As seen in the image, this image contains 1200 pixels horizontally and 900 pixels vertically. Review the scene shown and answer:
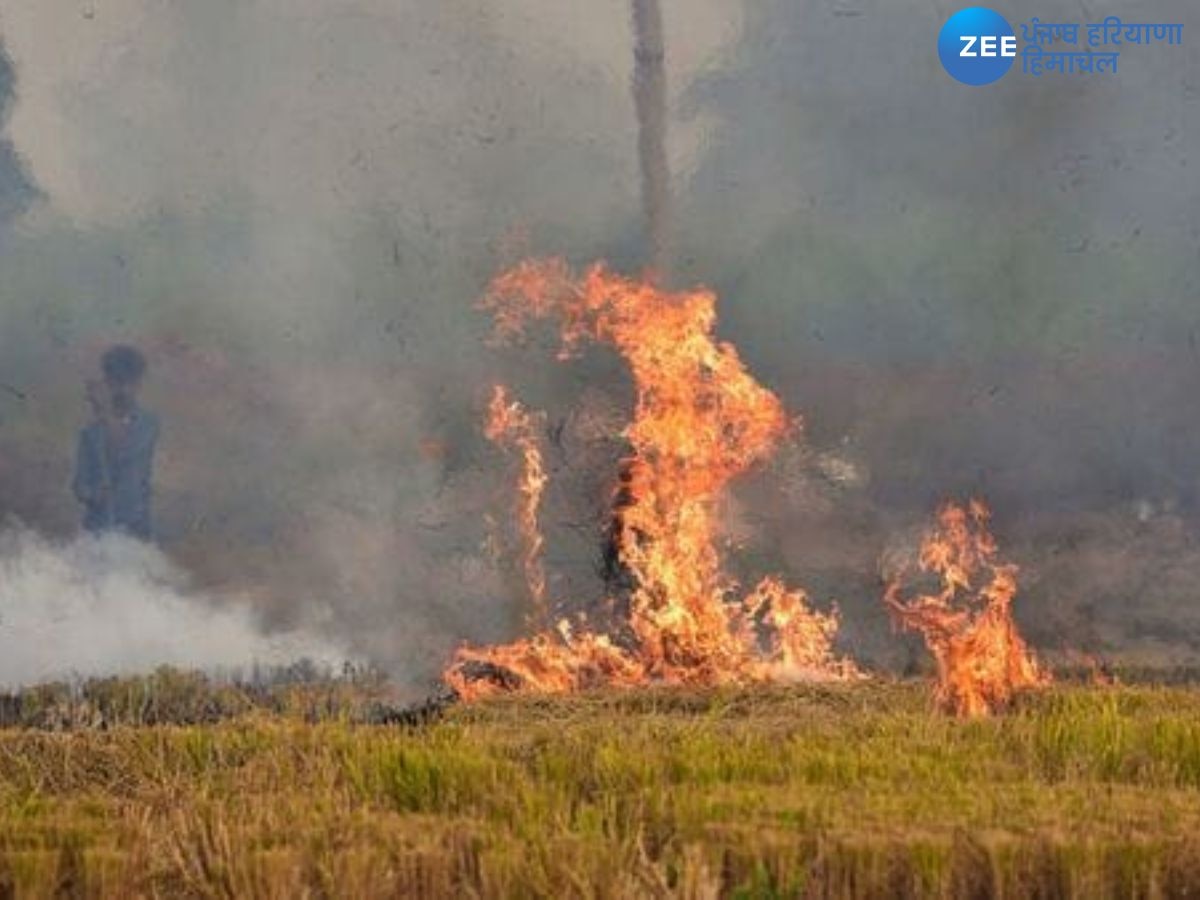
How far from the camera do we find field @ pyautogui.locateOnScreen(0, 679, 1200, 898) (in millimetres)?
9883

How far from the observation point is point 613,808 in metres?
11.5

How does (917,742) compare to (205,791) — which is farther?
(917,742)

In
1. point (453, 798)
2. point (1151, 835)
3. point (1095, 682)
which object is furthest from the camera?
point (1095, 682)

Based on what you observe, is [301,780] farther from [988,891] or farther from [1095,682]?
[1095,682]

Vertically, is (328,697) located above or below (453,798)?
above

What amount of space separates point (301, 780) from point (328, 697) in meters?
12.8

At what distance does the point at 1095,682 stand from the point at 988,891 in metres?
14.9

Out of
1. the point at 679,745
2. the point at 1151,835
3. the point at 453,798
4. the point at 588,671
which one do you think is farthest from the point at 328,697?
the point at 1151,835

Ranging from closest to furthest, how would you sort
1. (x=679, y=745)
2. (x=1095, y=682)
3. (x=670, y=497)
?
1. (x=679, y=745)
2. (x=1095, y=682)
3. (x=670, y=497)

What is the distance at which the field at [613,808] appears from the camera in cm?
988

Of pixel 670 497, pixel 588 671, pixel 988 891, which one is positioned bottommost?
pixel 988 891

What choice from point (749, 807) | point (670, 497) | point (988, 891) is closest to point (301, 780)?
point (749, 807)

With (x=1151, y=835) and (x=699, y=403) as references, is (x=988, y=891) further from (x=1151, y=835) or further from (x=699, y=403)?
(x=699, y=403)

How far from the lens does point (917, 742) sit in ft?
49.2
